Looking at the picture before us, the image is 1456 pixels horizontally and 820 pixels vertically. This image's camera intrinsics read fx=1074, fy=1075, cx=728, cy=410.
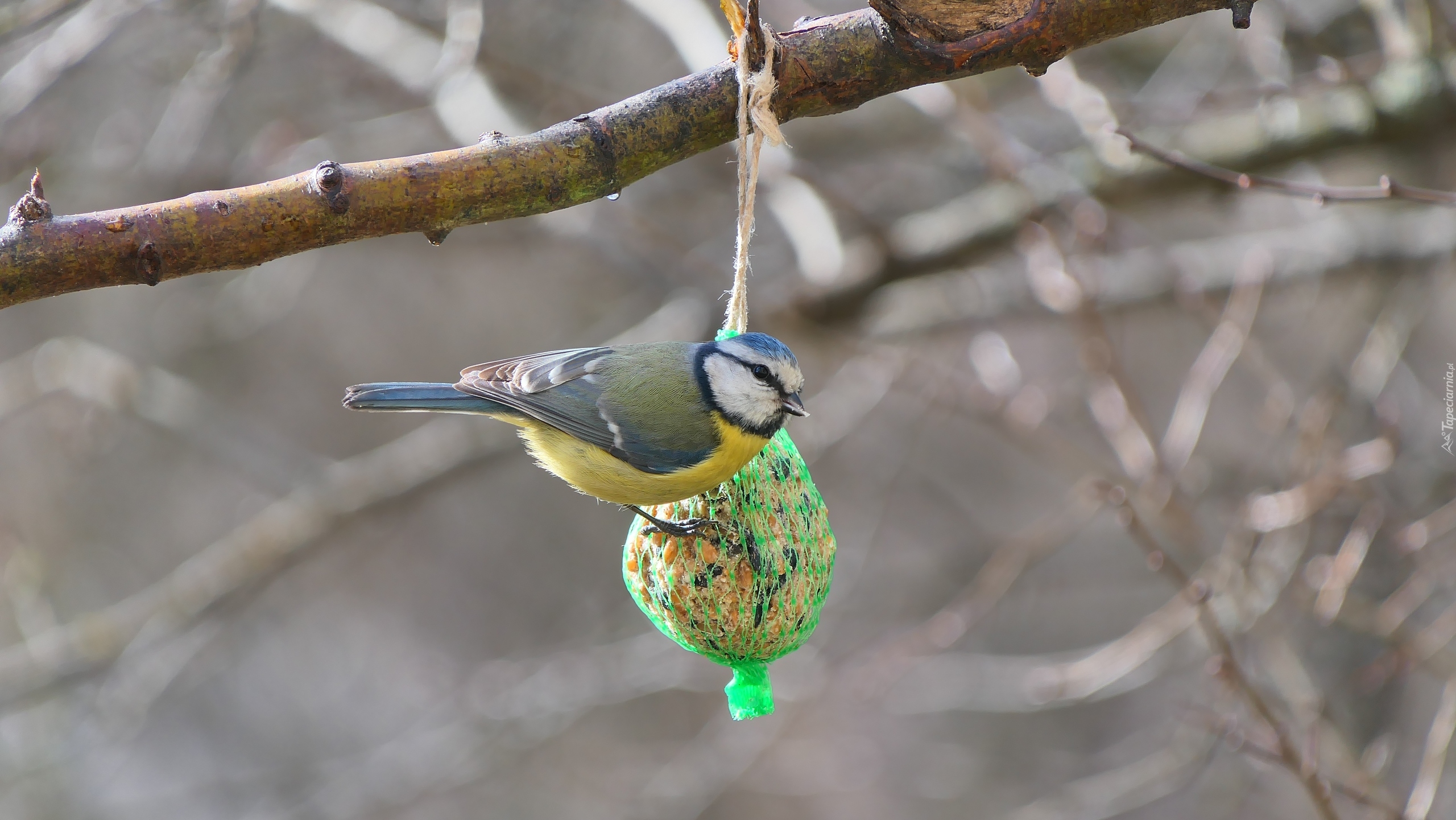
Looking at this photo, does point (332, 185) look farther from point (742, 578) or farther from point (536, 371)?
point (742, 578)

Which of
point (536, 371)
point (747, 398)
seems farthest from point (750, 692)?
point (536, 371)

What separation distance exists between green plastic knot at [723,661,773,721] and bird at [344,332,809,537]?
296 mm

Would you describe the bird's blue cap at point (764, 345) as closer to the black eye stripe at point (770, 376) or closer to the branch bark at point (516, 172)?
the black eye stripe at point (770, 376)

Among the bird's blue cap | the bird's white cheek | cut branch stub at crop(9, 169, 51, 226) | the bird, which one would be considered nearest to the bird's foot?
the bird

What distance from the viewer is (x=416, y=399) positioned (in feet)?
6.75

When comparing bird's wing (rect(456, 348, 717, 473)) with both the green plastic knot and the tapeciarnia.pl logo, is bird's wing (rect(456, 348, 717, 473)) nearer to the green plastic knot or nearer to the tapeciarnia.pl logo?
the green plastic knot

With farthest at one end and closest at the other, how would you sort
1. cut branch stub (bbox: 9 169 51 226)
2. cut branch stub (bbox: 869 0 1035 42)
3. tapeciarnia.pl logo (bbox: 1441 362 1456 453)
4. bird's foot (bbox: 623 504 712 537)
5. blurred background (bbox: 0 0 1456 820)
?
Result: 1. tapeciarnia.pl logo (bbox: 1441 362 1456 453)
2. blurred background (bbox: 0 0 1456 820)
3. bird's foot (bbox: 623 504 712 537)
4. cut branch stub (bbox: 869 0 1035 42)
5. cut branch stub (bbox: 9 169 51 226)

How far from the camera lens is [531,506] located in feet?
21.9

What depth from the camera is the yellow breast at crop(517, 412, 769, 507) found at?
2.09 metres

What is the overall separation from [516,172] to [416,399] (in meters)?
0.78

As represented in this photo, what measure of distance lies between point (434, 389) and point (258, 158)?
2.15 m

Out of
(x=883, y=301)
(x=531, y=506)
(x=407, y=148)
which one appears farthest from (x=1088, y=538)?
(x=407, y=148)

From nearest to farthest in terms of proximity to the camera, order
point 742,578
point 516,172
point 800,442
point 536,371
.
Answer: point 516,172, point 742,578, point 536,371, point 800,442

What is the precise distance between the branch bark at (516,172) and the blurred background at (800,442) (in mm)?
941
